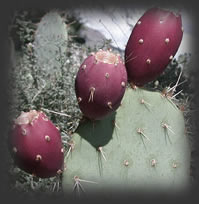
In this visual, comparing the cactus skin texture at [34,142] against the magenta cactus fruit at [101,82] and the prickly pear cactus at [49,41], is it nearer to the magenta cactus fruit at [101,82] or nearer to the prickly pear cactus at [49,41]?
the magenta cactus fruit at [101,82]

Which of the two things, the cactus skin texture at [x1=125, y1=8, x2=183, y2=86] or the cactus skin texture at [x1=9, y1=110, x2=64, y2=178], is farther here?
the cactus skin texture at [x1=125, y1=8, x2=183, y2=86]

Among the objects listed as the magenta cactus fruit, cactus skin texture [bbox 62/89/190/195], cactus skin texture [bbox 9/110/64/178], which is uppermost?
the magenta cactus fruit

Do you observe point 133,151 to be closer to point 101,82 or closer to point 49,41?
point 101,82

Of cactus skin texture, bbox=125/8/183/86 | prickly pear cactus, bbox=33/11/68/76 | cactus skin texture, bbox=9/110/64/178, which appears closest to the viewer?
cactus skin texture, bbox=9/110/64/178

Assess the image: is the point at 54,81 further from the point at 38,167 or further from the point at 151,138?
the point at 38,167

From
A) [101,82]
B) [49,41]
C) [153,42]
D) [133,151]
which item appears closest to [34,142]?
[101,82]

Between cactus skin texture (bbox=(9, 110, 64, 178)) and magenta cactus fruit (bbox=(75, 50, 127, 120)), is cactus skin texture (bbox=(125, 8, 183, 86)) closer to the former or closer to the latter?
magenta cactus fruit (bbox=(75, 50, 127, 120))

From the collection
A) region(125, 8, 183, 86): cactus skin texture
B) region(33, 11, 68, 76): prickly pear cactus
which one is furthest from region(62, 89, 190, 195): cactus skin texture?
region(33, 11, 68, 76): prickly pear cactus
